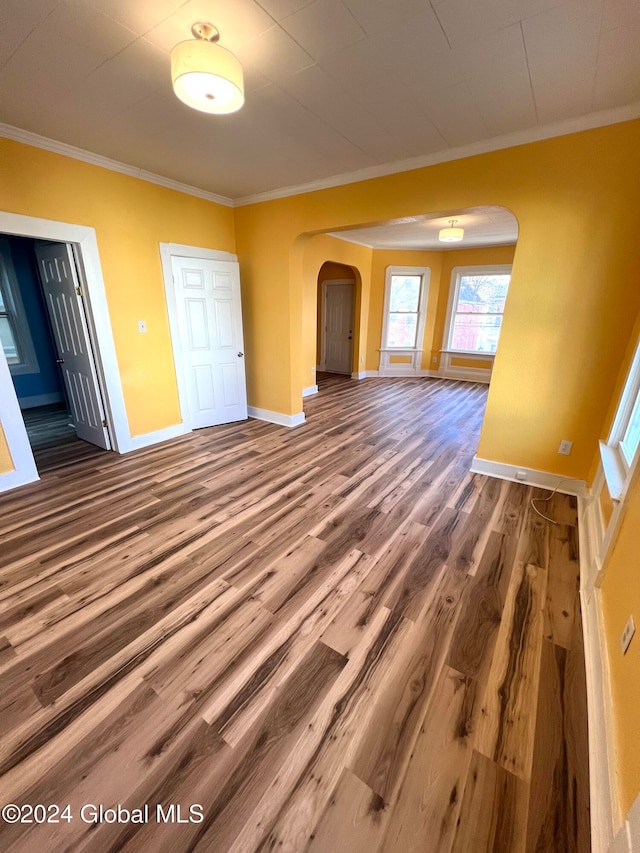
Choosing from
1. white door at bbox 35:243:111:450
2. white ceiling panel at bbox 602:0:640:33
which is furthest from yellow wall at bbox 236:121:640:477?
white door at bbox 35:243:111:450

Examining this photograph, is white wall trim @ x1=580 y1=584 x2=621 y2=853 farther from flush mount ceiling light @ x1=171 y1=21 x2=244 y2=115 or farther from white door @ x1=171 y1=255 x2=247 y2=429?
white door @ x1=171 y1=255 x2=247 y2=429

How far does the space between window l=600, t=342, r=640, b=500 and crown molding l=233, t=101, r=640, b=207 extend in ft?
4.85

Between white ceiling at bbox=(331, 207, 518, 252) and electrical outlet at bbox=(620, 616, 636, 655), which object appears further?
white ceiling at bbox=(331, 207, 518, 252)

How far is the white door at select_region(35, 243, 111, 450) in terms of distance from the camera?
321 centimetres

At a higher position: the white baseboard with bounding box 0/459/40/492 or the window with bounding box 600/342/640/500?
the window with bounding box 600/342/640/500

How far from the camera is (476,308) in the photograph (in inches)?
276

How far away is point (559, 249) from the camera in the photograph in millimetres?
2434

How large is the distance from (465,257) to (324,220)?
4.70 meters

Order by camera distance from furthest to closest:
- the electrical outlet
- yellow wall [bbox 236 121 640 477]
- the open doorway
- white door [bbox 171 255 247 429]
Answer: white door [bbox 171 255 247 429], the open doorway, yellow wall [bbox 236 121 640 477], the electrical outlet

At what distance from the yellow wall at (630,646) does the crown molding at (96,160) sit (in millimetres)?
4510

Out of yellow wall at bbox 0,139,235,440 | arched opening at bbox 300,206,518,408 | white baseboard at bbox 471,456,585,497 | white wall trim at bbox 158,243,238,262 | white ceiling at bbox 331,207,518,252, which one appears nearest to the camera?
yellow wall at bbox 0,139,235,440

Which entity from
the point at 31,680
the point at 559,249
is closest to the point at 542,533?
the point at 559,249

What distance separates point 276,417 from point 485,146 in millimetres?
3473

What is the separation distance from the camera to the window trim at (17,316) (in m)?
4.66
